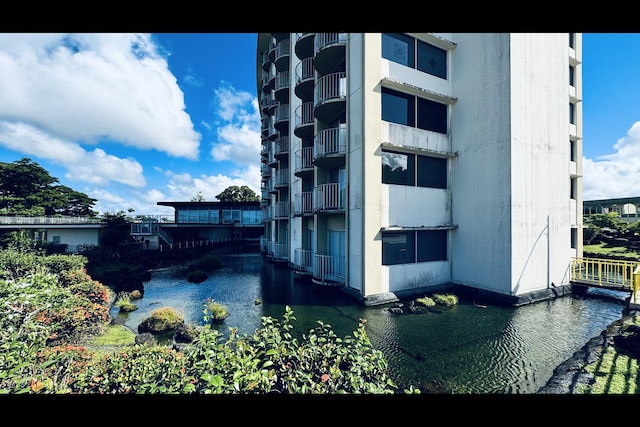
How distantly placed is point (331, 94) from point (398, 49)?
3.23m

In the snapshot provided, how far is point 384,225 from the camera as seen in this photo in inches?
402

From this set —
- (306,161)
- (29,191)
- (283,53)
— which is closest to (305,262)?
(306,161)

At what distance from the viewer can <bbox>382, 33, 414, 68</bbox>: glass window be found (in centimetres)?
1045

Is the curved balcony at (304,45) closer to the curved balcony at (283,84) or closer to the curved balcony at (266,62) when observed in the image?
the curved balcony at (283,84)

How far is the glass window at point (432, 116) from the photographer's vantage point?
11.3 meters

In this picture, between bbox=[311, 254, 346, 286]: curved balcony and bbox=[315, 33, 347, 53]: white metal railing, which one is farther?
bbox=[311, 254, 346, 286]: curved balcony

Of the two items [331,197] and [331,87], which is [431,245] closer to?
[331,197]

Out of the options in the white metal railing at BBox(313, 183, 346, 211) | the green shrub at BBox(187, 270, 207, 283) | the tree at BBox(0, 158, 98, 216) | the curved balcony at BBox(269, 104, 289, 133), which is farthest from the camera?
the tree at BBox(0, 158, 98, 216)

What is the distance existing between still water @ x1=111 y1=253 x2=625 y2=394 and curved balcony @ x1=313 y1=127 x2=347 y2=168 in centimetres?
591

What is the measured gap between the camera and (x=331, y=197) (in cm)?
1177

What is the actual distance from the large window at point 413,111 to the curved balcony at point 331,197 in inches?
137

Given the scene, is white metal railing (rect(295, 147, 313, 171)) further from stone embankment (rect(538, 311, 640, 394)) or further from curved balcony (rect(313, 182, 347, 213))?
stone embankment (rect(538, 311, 640, 394))

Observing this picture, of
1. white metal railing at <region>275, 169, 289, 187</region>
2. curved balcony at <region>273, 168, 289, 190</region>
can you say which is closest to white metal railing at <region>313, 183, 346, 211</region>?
curved balcony at <region>273, 168, 289, 190</region>
